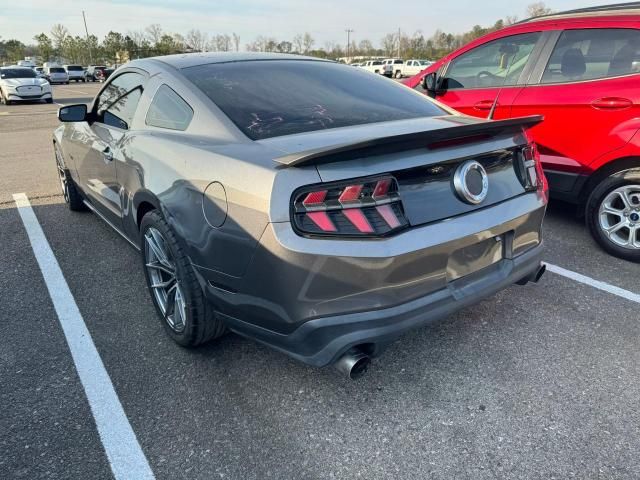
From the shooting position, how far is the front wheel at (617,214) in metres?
3.63

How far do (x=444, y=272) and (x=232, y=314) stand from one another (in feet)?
3.17

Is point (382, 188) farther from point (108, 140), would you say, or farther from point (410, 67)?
point (410, 67)

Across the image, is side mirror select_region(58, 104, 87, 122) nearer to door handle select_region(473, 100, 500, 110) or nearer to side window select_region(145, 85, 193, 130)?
side window select_region(145, 85, 193, 130)

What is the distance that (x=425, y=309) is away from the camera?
80.4 inches

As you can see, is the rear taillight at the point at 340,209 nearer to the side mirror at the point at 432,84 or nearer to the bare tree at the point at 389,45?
the side mirror at the point at 432,84

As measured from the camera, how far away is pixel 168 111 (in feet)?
9.16

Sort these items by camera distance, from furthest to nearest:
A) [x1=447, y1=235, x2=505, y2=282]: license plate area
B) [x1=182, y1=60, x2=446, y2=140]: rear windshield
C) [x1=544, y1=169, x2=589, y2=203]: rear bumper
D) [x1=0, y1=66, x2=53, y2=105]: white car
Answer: [x1=0, y1=66, x2=53, y2=105]: white car
[x1=544, y1=169, x2=589, y2=203]: rear bumper
[x1=182, y1=60, x2=446, y2=140]: rear windshield
[x1=447, y1=235, x2=505, y2=282]: license plate area

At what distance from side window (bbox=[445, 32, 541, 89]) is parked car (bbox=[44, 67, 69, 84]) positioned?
151ft

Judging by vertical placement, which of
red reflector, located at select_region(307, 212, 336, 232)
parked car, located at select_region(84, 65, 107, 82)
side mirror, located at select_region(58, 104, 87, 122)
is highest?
side mirror, located at select_region(58, 104, 87, 122)

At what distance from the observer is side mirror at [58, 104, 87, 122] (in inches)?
148

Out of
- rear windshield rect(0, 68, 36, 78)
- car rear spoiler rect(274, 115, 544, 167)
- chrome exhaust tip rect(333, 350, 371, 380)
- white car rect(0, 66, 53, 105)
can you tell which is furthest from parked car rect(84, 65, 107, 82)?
chrome exhaust tip rect(333, 350, 371, 380)

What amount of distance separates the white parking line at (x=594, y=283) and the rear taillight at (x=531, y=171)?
110 centimetres

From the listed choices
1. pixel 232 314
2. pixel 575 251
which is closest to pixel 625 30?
pixel 575 251

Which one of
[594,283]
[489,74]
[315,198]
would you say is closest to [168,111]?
[315,198]
